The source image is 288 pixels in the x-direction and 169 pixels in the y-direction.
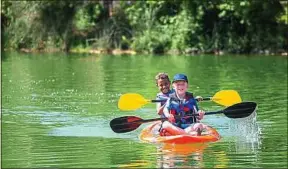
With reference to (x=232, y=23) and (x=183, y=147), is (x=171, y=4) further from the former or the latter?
(x=183, y=147)

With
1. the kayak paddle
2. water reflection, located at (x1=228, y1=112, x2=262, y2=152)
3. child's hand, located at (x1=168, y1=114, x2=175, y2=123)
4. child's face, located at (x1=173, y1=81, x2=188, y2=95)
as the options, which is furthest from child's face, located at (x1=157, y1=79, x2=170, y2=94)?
water reflection, located at (x1=228, y1=112, x2=262, y2=152)

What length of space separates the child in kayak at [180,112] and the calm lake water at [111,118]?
0.48 metres

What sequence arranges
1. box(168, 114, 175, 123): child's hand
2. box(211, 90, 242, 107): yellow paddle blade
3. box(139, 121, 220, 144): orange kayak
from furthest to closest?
box(211, 90, 242, 107): yellow paddle blade
box(168, 114, 175, 123): child's hand
box(139, 121, 220, 144): orange kayak

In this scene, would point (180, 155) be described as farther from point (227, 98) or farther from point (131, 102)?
point (227, 98)

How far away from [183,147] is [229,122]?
11.2ft

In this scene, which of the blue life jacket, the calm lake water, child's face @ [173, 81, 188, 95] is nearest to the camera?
the calm lake water

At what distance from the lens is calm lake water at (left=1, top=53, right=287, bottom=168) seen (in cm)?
1066

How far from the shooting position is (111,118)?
15.4m

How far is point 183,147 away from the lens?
38.0 feet

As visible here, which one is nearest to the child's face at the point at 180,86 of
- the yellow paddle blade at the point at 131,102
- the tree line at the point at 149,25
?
the yellow paddle blade at the point at 131,102

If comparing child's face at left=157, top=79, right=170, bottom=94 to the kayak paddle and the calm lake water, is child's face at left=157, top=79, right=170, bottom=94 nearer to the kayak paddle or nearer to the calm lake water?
the kayak paddle

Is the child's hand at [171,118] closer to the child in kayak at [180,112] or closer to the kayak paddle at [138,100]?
the child in kayak at [180,112]

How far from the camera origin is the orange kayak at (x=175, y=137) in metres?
11.8

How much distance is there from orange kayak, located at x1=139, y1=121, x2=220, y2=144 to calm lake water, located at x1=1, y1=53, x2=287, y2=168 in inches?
6.2
